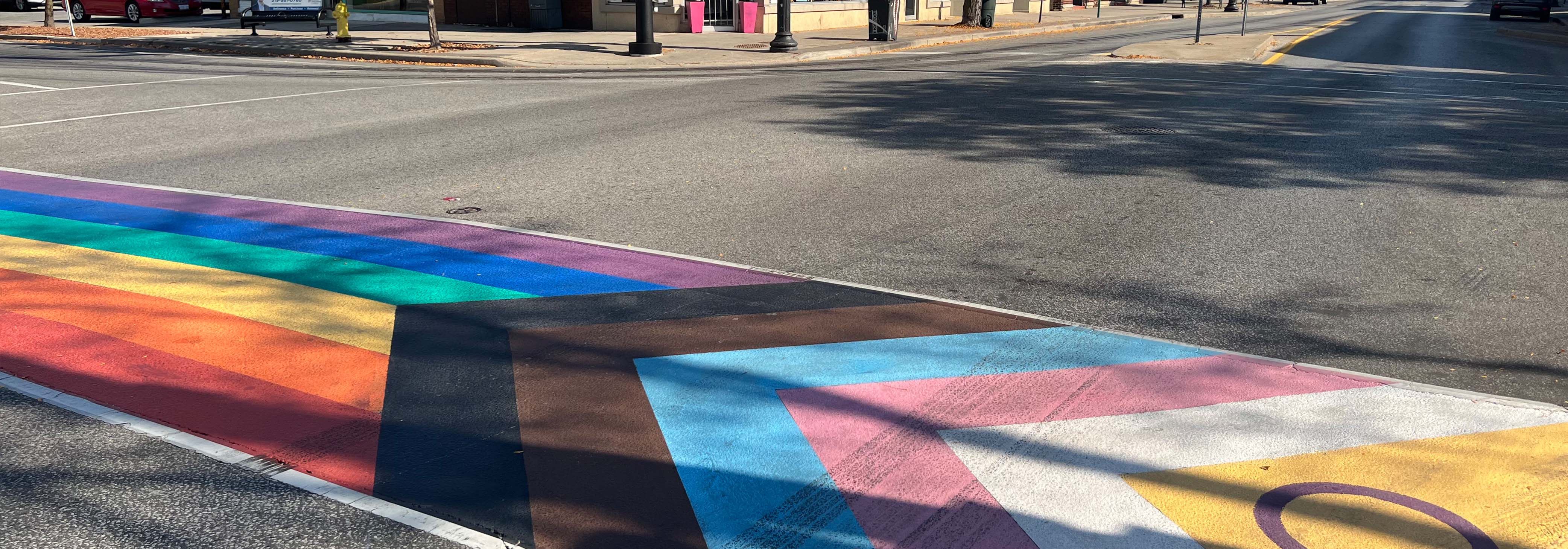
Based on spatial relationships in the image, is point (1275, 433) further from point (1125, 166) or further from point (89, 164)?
point (89, 164)

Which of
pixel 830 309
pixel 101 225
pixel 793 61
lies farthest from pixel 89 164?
pixel 793 61

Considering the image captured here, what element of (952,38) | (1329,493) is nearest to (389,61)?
(952,38)

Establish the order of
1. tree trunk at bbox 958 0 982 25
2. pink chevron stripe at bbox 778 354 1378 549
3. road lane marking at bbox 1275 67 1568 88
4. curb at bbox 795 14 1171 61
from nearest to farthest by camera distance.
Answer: pink chevron stripe at bbox 778 354 1378 549, road lane marking at bbox 1275 67 1568 88, curb at bbox 795 14 1171 61, tree trunk at bbox 958 0 982 25

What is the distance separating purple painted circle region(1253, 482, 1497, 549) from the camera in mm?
3195

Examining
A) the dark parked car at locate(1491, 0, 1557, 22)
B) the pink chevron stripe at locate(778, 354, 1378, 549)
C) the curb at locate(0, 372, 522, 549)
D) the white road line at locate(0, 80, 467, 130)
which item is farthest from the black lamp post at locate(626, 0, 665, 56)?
the dark parked car at locate(1491, 0, 1557, 22)

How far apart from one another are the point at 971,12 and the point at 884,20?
8.10m

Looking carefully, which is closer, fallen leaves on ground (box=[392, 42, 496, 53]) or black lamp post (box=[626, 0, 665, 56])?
black lamp post (box=[626, 0, 665, 56])

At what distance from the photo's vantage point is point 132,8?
34.0m

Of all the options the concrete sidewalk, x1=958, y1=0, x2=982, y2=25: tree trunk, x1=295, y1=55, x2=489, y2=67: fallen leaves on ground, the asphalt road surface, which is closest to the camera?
the asphalt road surface

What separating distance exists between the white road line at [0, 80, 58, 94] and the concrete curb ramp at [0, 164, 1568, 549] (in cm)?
1107

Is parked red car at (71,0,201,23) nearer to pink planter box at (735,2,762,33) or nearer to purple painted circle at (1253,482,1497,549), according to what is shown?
pink planter box at (735,2,762,33)

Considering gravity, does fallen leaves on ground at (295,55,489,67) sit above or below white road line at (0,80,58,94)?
above

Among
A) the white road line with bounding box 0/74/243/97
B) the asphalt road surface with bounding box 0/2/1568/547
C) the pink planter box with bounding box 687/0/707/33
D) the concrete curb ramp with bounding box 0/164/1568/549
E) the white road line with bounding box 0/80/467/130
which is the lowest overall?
the concrete curb ramp with bounding box 0/164/1568/549

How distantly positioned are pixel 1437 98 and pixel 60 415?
16.2 meters
